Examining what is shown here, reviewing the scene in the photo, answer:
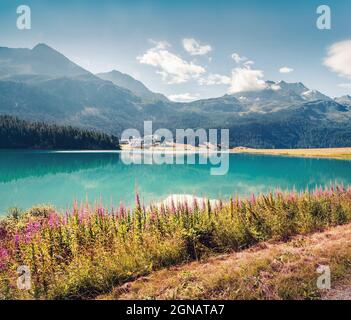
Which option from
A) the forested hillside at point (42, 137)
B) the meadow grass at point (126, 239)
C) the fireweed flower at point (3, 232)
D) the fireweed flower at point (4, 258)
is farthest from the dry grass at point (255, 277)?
the forested hillside at point (42, 137)

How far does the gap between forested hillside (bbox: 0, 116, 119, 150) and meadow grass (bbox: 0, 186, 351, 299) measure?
169261 mm

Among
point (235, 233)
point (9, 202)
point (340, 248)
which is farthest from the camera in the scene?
point (9, 202)

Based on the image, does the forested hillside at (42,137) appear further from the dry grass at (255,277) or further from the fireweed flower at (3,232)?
the dry grass at (255,277)

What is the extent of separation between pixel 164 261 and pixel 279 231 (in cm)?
639

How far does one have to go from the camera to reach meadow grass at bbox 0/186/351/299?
1048cm

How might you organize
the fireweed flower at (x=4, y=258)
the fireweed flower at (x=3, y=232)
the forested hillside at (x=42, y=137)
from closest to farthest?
the fireweed flower at (x=4, y=258)
the fireweed flower at (x=3, y=232)
the forested hillside at (x=42, y=137)

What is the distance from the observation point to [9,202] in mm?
33625

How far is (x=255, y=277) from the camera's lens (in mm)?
9250

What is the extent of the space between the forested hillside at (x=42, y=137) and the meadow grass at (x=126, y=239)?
555ft

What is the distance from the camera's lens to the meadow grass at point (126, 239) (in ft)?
34.4
